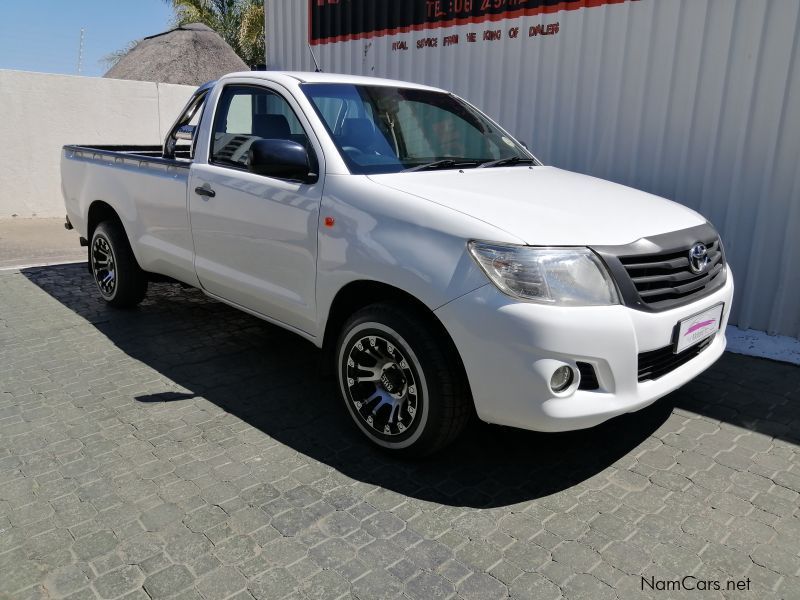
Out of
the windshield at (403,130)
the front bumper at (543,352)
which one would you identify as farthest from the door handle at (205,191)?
the front bumper at (543,352)

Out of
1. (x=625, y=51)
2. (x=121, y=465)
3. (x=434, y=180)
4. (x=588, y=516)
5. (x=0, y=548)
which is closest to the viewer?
(x=0, y=548)

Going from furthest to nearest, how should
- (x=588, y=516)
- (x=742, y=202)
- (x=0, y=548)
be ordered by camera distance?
(x=742, y=202) < (x=588, y=516) < (x=0, y=548)

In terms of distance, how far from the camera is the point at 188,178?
14.9 ft

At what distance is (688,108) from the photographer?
560 cm

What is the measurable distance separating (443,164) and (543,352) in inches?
61.3

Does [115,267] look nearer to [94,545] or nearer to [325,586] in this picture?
[94,545]

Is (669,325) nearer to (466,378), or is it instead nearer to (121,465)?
(466,378)

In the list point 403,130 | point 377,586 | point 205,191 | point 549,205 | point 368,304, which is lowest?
point 377,586

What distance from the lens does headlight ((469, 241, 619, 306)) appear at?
285cm

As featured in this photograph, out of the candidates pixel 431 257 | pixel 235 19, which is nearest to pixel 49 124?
pixel 431 257

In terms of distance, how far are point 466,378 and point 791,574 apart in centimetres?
151

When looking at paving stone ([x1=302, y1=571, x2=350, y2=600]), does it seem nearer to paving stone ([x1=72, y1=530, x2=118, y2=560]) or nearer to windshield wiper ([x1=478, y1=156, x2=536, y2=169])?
paving stone ([x1=72, y1=530, x2=118, y2=560])

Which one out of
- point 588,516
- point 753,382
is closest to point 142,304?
point 588,516

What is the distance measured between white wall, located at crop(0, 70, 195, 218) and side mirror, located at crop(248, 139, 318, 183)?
8390mm
